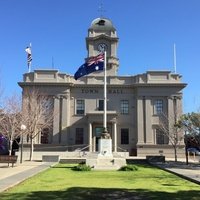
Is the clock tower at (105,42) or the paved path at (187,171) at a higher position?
the clock tower at (105,42)

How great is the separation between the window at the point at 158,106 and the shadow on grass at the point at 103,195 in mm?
39380

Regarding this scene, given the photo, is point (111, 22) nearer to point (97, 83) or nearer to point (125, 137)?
point (97, 83)

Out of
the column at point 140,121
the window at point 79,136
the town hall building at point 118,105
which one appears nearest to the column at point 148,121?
the town hall building at point 118,105

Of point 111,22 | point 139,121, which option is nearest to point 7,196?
point 139,121

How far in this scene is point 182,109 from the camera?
52844 millimetres

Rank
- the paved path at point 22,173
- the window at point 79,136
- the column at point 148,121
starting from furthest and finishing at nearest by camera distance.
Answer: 1. the window at point 79,136
2. the column at point 148,121
3. the paved path at point 22,173

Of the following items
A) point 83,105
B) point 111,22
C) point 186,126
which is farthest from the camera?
point 111,22

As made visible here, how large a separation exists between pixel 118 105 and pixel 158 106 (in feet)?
19.0

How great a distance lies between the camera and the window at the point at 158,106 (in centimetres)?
5266

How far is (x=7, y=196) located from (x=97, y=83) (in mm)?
42027

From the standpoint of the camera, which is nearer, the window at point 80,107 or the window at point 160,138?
the window at point 160,138

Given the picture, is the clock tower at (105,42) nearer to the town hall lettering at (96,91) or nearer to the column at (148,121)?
the town hall lettering at (96,91)

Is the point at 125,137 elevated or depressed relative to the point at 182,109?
depressed

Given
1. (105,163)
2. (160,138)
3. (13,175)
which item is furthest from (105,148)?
(160,138)
